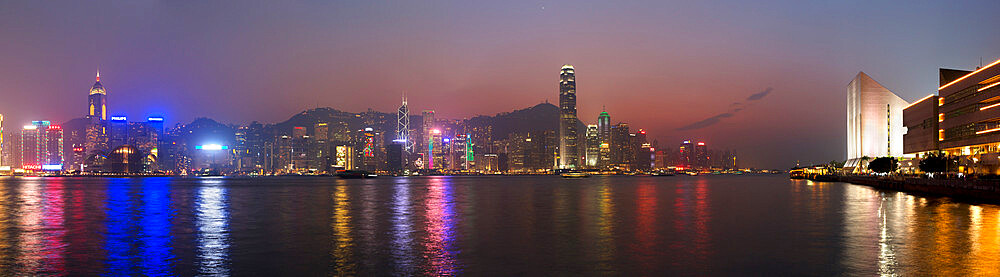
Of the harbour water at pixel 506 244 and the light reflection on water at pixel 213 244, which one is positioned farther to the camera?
the light reflection on water at pixel 213 244

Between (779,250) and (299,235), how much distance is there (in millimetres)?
20286

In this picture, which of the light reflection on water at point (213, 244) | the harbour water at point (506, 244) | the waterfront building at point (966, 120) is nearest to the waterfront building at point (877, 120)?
the waterfront building at point (966, 120)

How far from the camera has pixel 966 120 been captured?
4338 inches

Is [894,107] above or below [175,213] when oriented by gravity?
above

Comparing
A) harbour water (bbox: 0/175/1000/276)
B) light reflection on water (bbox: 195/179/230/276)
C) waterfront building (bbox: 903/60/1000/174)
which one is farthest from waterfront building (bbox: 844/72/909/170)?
light reflection on water (bbox: 195/179/230/276)

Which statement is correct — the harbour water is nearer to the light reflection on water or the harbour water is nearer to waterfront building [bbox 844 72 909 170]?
the light reflection on water

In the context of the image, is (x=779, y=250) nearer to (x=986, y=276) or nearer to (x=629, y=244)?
(x=629, y=244)

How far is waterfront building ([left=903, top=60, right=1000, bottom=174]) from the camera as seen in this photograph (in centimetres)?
10012

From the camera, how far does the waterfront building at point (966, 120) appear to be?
100125 mm

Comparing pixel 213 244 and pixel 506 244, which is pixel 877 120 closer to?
pixel 506 244

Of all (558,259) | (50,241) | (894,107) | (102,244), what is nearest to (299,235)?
(102,244)

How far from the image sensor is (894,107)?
7436 inches

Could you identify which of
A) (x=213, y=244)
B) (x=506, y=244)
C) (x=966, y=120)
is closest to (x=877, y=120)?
(x=966, y=120)

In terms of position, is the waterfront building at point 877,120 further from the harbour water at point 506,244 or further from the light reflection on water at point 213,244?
the light reflection on water at point 213,244
